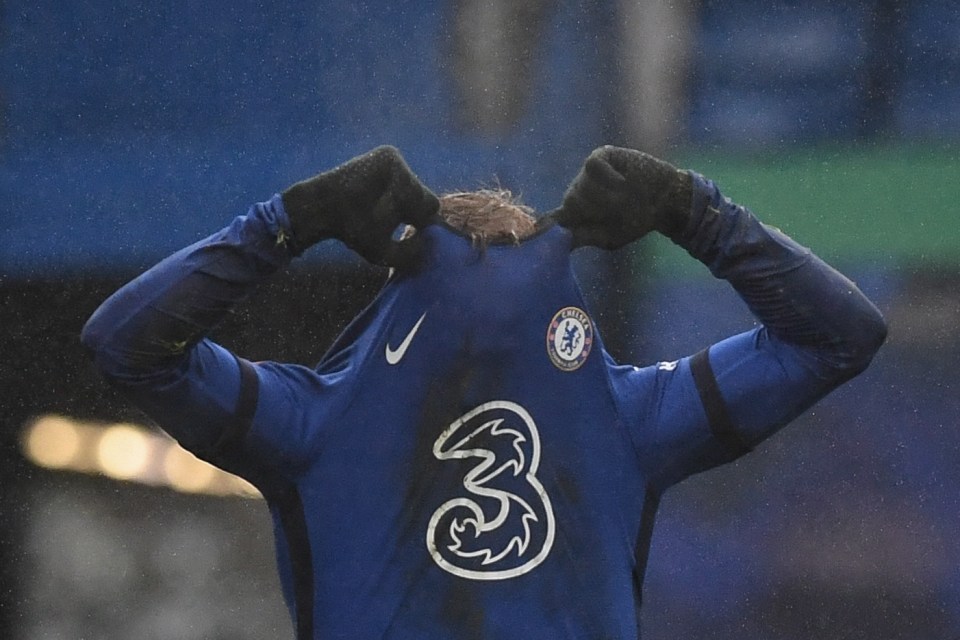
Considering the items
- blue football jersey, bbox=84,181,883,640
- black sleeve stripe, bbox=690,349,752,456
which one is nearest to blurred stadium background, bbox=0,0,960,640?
black sleeve stripe, bbox=690,349,752,456

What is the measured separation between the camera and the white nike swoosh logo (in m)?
2.00

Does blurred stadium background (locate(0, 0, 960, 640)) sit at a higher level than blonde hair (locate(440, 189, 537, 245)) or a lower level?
lower

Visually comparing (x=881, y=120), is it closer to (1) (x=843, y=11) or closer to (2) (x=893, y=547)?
(1) (x=843, y=11)

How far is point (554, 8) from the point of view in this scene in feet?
10.9

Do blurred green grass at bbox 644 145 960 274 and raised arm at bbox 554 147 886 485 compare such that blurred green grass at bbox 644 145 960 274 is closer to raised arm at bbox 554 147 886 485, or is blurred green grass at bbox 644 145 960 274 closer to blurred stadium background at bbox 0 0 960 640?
blurred stadium background at bbox 0 0 960 640

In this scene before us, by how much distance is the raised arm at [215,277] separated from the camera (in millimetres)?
1913

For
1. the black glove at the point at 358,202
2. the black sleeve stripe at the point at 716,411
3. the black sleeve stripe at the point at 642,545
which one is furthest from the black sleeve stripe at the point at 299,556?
the black sleeve stripe at the point at 716,411

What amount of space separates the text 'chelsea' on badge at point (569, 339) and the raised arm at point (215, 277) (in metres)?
0.23

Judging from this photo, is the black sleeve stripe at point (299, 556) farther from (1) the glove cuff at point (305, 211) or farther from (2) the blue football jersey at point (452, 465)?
(1) the glove cuff at point (305, 211)

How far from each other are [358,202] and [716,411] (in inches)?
22.8

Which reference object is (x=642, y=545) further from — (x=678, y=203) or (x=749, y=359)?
(x=678, y=203)

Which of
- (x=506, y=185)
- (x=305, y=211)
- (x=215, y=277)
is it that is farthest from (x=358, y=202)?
(x=506, y=185)

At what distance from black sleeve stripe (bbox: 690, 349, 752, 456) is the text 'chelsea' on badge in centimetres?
19

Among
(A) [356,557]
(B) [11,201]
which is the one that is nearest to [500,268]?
(A) [356,557]
